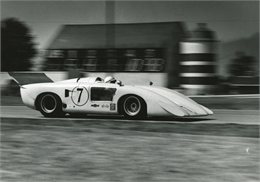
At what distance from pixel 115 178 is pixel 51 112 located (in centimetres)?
522

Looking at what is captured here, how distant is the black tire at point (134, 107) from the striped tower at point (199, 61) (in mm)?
29511

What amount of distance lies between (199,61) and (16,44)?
63.0 ft

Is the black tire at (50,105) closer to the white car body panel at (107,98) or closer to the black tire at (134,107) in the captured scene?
the white car body panel at (107,98)

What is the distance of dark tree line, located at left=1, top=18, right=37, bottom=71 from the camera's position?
142 feet

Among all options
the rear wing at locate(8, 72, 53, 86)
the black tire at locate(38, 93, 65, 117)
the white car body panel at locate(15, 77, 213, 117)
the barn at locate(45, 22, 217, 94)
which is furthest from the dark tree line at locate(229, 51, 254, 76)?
the black tire at locate(38, 93, 65, 117)

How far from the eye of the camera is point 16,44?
4394 centimetres

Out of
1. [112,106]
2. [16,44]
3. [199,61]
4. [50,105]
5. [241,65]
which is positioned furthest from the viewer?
[241,65]

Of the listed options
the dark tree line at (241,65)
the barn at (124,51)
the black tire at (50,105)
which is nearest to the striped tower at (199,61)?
the barn at (124,51)

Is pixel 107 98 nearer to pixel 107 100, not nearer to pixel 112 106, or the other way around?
pixel 107 100

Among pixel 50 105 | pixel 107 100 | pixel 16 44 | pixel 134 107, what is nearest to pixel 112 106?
pixel 107 100

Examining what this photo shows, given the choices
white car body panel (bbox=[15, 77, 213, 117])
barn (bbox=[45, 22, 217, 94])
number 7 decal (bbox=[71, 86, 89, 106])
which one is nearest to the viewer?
white car body panel (bbox=[15, 77, 213, 117])

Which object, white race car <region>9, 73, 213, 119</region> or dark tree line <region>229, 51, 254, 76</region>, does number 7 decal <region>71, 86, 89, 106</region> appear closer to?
white race car <region>9, 73, 213, 119</region>

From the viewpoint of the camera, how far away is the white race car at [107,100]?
27.3ft

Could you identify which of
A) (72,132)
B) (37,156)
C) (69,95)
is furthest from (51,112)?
(37,156)
